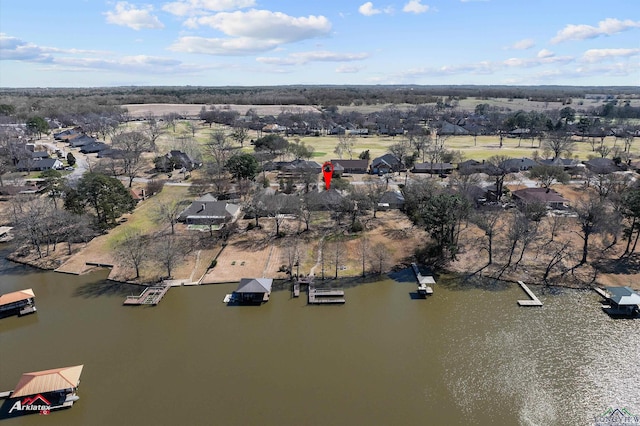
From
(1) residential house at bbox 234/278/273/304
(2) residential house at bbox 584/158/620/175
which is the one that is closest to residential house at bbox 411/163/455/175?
(2) residential house at bbox 584/158/620/175

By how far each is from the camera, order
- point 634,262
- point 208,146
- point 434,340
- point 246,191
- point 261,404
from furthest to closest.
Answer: point 208,146, point 246,191, point 634,262, point 434,340, point 261,404

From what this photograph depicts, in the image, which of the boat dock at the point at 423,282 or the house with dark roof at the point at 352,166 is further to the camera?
the house with dark roof at the point at 352,166

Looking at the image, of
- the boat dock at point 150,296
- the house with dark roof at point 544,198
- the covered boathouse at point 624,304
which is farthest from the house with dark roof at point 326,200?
the covered boathouse at point 624,304

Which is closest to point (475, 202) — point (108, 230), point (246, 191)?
point (246, 191)

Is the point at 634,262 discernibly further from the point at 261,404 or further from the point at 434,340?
the point at 261,404

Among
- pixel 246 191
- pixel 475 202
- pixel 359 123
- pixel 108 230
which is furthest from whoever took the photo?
pixel 359 123

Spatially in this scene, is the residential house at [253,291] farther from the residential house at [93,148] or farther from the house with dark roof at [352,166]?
the residential house at [93,148]

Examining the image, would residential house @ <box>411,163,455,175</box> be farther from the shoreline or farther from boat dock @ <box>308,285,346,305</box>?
boat dock @ <box>308,285,346,305</box>
